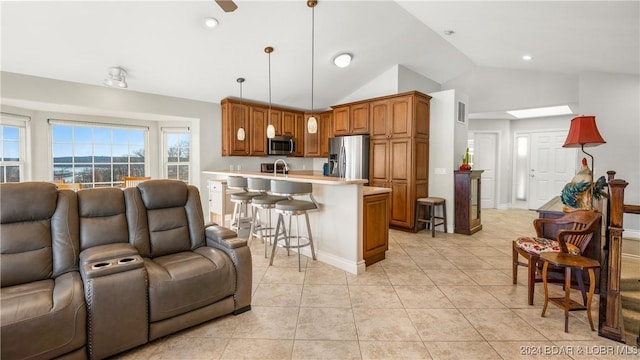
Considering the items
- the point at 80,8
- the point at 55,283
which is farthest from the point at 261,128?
the point at 55,283

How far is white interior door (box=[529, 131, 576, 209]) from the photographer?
6.82m

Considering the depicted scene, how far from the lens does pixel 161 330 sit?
6.51 ft

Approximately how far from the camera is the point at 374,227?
3516mm

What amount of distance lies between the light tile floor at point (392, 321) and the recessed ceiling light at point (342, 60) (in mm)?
3269

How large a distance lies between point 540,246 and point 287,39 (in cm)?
386

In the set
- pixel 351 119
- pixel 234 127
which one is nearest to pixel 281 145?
pixel 234 127

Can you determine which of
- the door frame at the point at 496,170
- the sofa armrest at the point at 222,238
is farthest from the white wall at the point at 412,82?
the sofa armrest at the point at 222,238

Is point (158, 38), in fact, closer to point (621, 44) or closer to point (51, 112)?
point (51, 112)

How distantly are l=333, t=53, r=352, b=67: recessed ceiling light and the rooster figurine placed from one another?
3.42 metres

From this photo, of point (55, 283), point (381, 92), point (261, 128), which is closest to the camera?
point (55, 283)

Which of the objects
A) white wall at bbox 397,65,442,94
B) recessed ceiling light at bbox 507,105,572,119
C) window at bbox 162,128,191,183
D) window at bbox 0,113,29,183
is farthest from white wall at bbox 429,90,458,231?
window at bbox 0,113,29,183

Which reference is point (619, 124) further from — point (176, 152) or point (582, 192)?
point (176, 152)

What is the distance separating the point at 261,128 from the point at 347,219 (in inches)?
136

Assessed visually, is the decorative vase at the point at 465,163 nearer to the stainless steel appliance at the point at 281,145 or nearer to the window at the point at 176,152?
the stainless steel appliance at the point at 281,145
